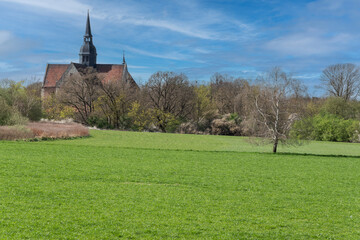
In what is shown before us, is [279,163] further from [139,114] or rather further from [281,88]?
[139,114]

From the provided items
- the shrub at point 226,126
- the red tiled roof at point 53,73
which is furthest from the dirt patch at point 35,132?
the red tiled roof at point 53,73

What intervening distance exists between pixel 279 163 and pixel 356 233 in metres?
12.2

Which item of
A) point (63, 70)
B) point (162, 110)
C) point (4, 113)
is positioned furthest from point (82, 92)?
point (63, 70)

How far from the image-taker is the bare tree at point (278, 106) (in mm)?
23703

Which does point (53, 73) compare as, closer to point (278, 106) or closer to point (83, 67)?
point (83, 67)

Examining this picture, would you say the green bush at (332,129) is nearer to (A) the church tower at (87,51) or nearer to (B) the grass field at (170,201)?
(B) the grass field at (170,201)

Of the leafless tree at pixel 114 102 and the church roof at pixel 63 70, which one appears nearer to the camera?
the leafless tree at pixel 114 102

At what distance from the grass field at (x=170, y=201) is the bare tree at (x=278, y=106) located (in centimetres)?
708

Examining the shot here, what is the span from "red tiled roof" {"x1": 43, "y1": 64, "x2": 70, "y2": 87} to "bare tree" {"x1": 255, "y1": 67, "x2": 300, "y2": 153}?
65166mm

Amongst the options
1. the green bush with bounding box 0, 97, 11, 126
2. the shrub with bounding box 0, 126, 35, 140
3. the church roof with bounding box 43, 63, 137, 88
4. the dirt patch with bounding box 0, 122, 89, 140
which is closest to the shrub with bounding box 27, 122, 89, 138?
the dirt patch with bounding box 0, 122, 89, 140

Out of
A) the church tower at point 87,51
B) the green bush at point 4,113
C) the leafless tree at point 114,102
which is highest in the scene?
the church tower at point 87,51

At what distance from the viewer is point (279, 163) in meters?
19.9

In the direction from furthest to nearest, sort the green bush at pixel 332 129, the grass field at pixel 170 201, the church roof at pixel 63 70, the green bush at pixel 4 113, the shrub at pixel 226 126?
the church roof at pixel 63 70
the shrub at pixel 226 126
the green bush at pixel 332 129
the green bush at pixel 4 113
the grass field at pixel 170 201

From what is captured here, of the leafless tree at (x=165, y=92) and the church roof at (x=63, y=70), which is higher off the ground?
the church roof at (x=63, y=70)
